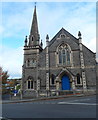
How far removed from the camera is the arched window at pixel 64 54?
28.0 m

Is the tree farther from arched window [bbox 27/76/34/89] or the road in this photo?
the road

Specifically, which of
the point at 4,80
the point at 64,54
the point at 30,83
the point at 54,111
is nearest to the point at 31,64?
the point at 30,83

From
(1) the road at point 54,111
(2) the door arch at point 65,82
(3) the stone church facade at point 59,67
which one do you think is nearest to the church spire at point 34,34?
(3) the stone church facade at point 59,67

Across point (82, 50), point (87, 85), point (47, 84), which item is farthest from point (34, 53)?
point (87, 85)

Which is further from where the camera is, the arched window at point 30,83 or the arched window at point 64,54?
the arched window at point 30,83

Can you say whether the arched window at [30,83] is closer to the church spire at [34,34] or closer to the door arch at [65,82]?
the door arch at [65,82]

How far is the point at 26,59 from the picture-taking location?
3022 cm

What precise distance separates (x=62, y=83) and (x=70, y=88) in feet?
6.57

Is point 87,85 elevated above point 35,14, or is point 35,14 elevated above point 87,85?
point 35,14

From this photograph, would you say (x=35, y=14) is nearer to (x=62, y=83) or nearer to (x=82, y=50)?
(x=82, y=50)

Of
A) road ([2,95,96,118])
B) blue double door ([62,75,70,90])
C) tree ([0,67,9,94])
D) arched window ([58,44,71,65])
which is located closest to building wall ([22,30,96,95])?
arched window ([58,44,71,65])

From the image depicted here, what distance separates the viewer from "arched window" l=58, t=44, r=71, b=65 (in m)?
28.0

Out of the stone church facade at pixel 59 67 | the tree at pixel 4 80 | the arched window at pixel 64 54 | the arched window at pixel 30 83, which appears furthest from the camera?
the tree at pixel 4 80

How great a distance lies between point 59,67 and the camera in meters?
27.7
